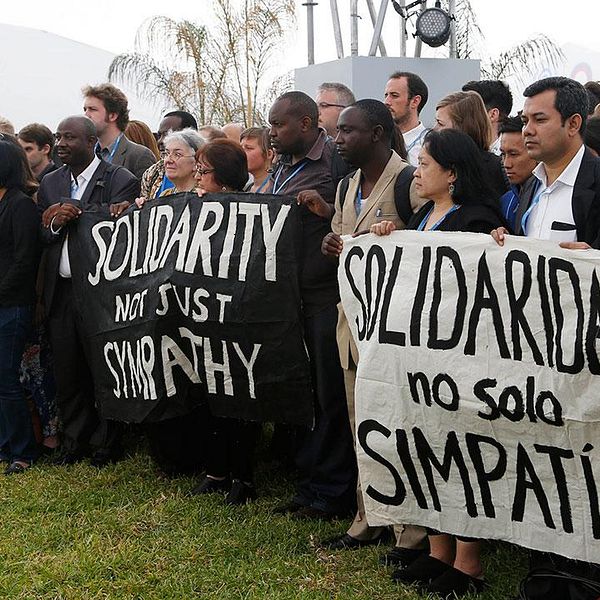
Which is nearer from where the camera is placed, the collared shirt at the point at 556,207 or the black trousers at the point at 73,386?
the collared shirt at the point at 556,207

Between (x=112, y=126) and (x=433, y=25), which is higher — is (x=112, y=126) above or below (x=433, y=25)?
below

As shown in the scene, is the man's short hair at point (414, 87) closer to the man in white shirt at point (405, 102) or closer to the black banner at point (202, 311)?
Answer: the man in white shirt at point (405, 102)

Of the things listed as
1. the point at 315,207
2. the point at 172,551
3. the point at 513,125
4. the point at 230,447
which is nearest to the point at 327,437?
the point at 230,447

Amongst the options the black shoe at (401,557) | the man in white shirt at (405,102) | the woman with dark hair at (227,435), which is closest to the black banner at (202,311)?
the woman with dark hair at (227,435)

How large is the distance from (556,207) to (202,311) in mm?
2090

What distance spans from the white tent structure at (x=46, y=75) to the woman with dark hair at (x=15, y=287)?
30.7ft

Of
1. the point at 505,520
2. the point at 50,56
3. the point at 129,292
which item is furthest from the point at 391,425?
the point at 50,56

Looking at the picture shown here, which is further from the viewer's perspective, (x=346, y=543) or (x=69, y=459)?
(x=69, y=459)

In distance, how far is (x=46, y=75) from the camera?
56.2 ft

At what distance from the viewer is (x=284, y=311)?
17.5 ft

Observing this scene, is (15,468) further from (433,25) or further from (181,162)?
(433,25)

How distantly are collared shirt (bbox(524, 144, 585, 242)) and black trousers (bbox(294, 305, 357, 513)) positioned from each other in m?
1.37

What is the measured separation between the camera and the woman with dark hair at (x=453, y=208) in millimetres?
4496

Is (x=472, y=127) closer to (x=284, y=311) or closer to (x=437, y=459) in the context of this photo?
(x=284, y=311)
